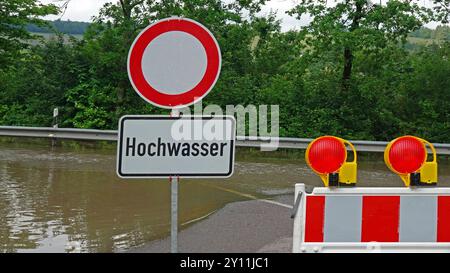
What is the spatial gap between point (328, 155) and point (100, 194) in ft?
19.9

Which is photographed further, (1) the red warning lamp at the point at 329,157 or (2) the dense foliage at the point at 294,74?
(2) the dense foliage at the point at 294,74

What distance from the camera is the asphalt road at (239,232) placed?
7.20 meters

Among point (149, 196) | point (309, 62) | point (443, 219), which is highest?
point (309, 62)

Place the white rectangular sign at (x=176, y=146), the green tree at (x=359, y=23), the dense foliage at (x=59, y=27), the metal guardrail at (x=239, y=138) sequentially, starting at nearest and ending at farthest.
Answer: the white rectangular sign at (x=176, y=146) → the metal guardrail at (x=239, y=138) → the green tree at (x=359, y=23) → the dense foliage at (x=59, y=27)

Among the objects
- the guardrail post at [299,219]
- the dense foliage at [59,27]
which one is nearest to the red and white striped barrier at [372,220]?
the guardrail post at [299,219]

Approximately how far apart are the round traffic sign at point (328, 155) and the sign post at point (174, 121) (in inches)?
23.0

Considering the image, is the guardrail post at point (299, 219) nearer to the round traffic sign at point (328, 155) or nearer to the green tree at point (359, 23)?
the round traffic sign at point (328, 155)

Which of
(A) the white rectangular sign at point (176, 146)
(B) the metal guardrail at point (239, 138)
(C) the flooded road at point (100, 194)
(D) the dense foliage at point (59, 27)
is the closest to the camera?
(A) the white rectangular sign at point (176, 146)

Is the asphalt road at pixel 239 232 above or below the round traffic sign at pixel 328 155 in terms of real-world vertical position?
below
